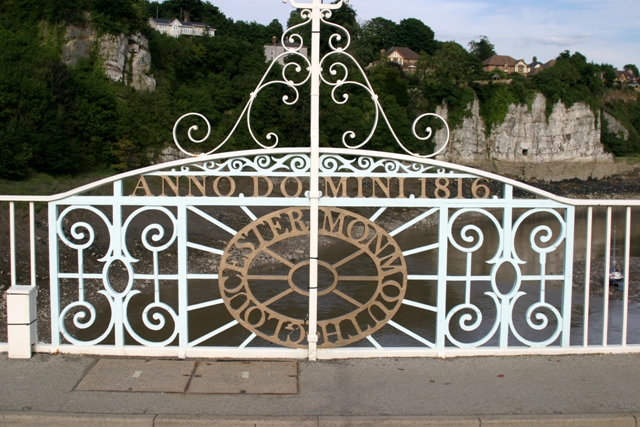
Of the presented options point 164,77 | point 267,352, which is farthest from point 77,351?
point 164,77

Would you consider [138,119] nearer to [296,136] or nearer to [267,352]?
[296,136]

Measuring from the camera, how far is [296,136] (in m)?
39.4

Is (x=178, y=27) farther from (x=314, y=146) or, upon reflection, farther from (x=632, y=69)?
(x=632, y=69)

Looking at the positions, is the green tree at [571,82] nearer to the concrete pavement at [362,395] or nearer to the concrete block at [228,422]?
the concrete pavement at [362,395]

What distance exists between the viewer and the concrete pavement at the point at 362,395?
3.64 m

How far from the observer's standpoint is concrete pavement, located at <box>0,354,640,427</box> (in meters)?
3.64

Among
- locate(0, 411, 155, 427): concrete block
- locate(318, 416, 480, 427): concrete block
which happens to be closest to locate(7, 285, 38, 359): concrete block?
locate(0, 411, 155, 427): concrete block

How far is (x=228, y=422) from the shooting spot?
Answer: 3596 mm

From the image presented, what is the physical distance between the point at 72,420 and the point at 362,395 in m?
1.82

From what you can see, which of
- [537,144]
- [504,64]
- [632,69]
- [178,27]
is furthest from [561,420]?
Result: [632,69]

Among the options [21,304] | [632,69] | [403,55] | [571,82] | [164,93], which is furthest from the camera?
[632,69]

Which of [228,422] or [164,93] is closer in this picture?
[228,422]

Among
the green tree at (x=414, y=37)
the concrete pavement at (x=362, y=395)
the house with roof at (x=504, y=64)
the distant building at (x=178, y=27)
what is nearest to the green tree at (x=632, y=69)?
the house with roof at (x=504, y=64)

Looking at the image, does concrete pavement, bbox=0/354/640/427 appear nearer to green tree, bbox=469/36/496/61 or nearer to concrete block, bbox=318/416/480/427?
concrete block, bbox=318/416/480/427
